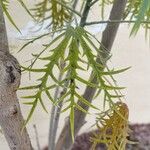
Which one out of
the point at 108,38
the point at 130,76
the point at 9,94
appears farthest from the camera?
the point at 130,76

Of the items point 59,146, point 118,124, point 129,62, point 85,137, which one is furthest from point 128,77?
point 118,124

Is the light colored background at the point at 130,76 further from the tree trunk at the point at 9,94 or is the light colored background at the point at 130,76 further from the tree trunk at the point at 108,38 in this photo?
the tree trunk at the point at 9,94

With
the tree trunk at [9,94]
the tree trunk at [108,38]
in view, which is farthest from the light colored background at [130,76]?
the tree trunk at [9,94]

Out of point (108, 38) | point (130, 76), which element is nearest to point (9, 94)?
point (108, 38)

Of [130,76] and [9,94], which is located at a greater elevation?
[9,94]

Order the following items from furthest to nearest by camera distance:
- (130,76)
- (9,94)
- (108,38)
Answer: (130,76) → (108,38) → (9,94)

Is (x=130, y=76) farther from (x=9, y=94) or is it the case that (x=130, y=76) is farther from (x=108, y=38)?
(x=9, y=94)

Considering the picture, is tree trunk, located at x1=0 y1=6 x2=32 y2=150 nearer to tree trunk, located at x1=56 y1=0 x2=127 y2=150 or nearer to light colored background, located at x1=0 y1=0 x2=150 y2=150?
tree trunk, located at x1=56 y1=0 x2=127 y2=150

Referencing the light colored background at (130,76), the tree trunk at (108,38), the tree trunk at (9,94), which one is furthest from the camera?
the light colored background at (130,76)

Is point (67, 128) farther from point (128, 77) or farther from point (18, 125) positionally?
point (128, 77)
